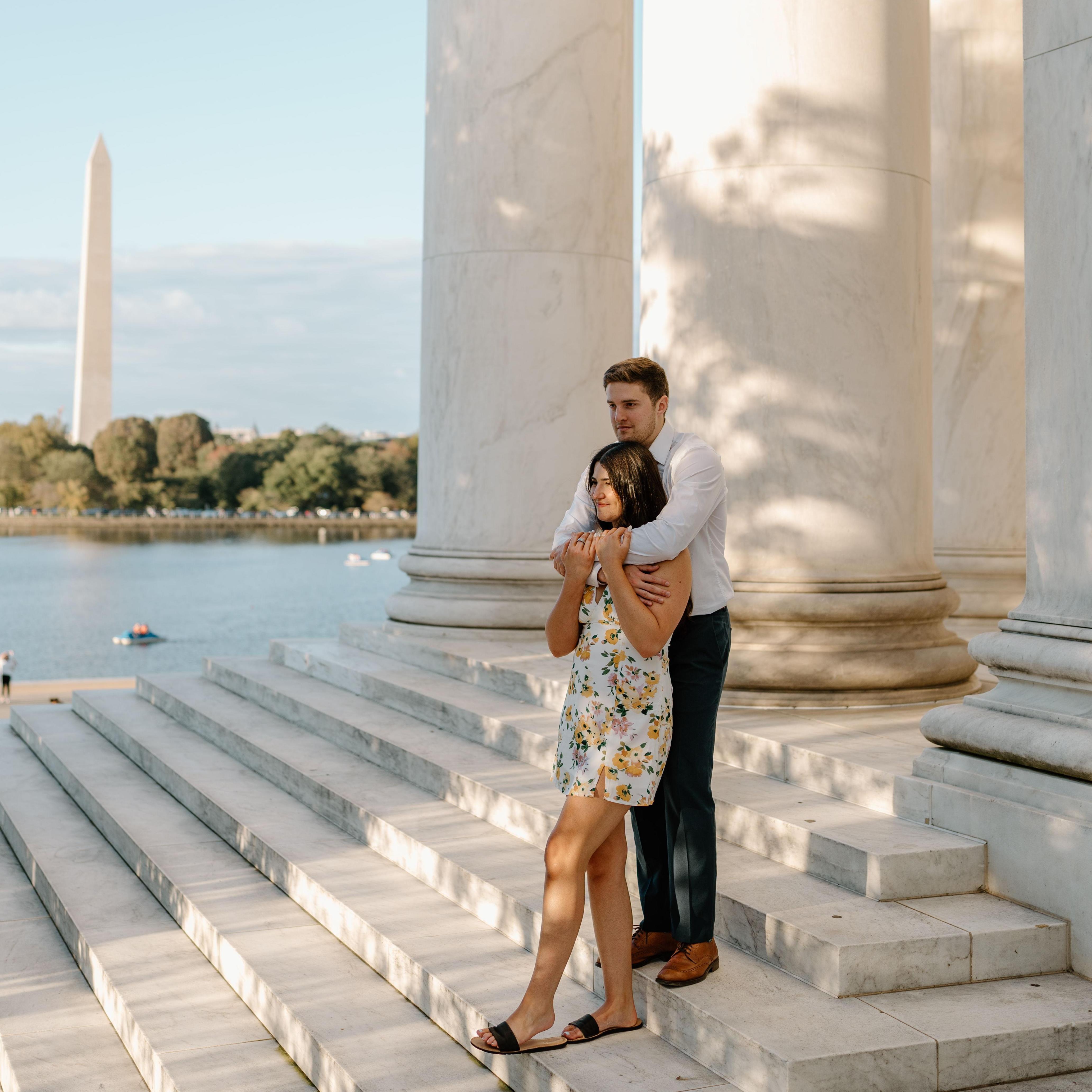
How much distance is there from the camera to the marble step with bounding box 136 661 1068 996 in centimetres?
1253

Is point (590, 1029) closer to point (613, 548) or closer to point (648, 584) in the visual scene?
point (648, 584)

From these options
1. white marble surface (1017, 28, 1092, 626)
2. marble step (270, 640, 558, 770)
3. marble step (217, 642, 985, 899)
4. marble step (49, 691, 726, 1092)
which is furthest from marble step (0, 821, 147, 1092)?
white marble surface (1017, 28, 1092, 626)

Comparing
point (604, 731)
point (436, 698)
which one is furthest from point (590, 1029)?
point (436, 698)

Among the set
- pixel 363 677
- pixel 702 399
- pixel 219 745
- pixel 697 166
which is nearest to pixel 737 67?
pixel 697 166

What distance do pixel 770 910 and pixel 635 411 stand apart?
17.4ft

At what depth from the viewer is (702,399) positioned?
2077 centimetres

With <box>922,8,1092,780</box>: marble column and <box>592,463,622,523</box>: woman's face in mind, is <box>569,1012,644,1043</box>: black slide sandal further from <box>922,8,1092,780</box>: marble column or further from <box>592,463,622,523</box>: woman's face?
<box>922,8,1092,780</box>: marble column

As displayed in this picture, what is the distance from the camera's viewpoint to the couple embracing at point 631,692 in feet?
38.7

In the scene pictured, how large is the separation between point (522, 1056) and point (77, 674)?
14158cm

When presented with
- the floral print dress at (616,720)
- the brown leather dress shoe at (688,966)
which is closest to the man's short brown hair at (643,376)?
the floral print dress at (616,720)

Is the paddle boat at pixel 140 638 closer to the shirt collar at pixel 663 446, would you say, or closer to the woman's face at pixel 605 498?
the shirt collar at pixel 663 446

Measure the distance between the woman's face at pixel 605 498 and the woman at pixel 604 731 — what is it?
10 millimetres

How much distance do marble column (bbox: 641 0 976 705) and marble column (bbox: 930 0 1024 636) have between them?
797 cm

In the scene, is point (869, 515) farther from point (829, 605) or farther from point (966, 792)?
point (966, 792)
